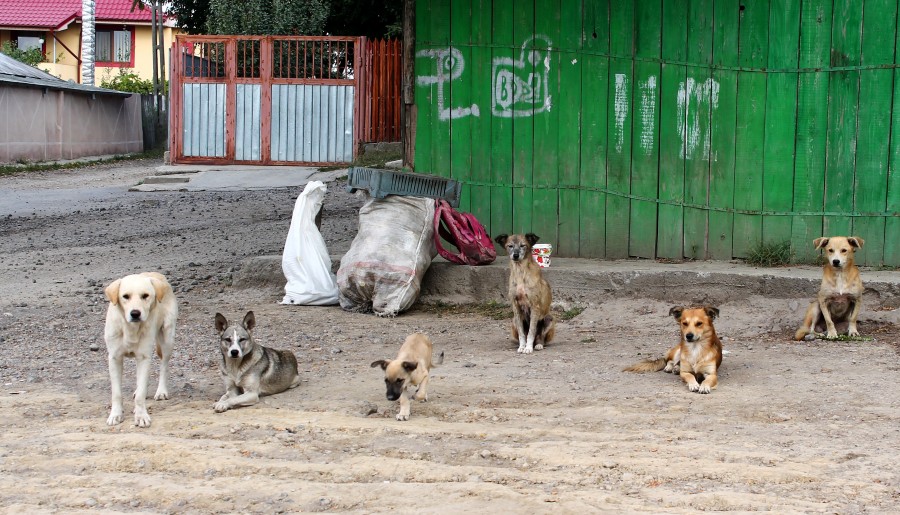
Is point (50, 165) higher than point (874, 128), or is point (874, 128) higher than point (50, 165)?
point (874, 128)

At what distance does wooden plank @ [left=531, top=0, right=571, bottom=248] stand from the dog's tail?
334 cm

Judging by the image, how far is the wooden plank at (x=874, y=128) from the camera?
32.0 feet

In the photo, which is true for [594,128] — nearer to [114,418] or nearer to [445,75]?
[445,75]

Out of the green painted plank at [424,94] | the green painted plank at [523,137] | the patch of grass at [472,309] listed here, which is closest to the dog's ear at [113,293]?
the patch of grass at [472,309]

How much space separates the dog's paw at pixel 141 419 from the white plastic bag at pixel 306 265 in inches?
166

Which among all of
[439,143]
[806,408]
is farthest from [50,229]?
[806,408]

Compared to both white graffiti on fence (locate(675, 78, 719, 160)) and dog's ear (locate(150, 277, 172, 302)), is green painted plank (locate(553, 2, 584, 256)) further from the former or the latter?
dog's ear (locate(150, 277, 172, 302))

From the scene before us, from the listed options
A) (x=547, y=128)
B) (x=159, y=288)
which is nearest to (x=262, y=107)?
(x=547, y=128)

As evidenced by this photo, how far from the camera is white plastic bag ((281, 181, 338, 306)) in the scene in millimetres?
10359

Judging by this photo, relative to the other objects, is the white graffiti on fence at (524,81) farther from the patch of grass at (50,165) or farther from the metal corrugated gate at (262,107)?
the patch of grass at (50,165)

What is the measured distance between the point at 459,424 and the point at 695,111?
17.3ft

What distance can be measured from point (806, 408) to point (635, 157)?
4.54 metres

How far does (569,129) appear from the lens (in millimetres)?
10680

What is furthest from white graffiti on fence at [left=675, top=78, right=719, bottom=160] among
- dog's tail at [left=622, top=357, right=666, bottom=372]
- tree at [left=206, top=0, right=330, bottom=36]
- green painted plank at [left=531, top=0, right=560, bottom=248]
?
tree at [left=206, top=0, right=330, bottom=36]
